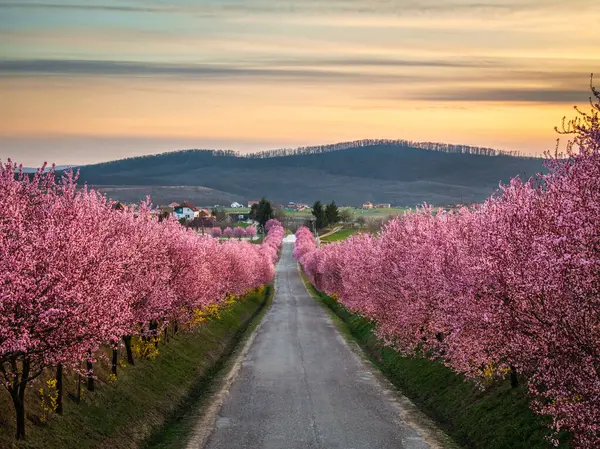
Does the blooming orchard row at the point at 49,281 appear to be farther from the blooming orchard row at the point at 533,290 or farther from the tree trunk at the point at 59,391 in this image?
the blooming orchard row at the point at 533,290

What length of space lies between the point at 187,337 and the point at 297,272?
14049 centimetres

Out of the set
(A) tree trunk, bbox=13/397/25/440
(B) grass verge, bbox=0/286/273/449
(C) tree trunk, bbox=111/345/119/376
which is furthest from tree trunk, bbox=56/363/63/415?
(C) tree trunk, bbox=111/345/119/376

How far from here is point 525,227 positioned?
76.5ft

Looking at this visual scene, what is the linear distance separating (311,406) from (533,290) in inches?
832

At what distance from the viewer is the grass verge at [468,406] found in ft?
89.4

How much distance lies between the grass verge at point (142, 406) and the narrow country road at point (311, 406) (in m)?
2.46

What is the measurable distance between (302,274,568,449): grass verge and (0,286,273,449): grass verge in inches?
488

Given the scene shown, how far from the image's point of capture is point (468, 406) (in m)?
33.6

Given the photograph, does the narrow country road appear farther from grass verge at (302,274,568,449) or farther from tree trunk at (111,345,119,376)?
tree trunk at (111,345,119,376)

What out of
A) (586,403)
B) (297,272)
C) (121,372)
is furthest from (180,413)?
(297,272)

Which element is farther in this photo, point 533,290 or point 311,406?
point 311,406

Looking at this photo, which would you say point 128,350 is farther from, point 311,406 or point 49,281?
point 49,281

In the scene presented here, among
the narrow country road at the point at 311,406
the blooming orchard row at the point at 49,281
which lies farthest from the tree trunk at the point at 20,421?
the narrow country road at the point at 311,406

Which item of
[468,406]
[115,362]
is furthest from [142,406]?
[468,406]
